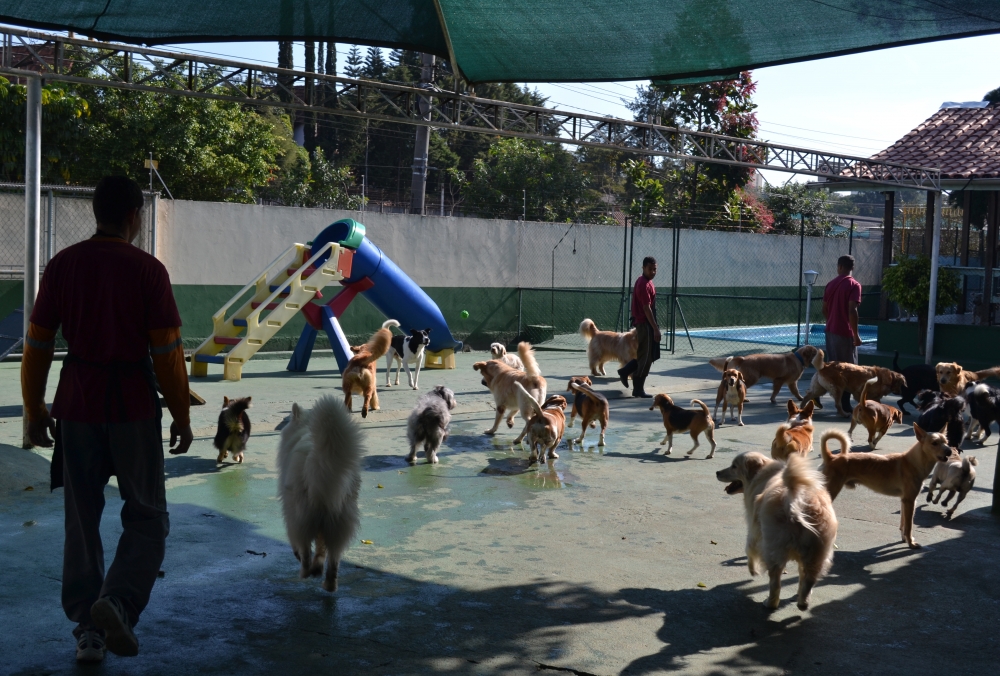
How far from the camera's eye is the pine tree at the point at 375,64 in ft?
137

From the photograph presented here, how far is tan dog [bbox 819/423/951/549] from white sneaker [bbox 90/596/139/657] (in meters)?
4.36

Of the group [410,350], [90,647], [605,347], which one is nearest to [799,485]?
[90,647]

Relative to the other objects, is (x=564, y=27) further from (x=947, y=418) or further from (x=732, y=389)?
(x=947, y=418)

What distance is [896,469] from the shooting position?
6285mm

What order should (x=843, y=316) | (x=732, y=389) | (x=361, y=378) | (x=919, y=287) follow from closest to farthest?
(x=361, y=378), (x=732, y=389), (x=843, y=316), (x=919, y=287)

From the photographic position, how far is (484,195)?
34.6 m

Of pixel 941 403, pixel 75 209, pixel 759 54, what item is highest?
pixel 759 54

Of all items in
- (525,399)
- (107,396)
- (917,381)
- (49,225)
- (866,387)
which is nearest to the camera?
(107,396)

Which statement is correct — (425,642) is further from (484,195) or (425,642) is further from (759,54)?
(484,195)

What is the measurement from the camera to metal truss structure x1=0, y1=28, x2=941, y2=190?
29.0 feet

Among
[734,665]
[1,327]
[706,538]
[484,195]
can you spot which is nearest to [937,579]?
[706,538]

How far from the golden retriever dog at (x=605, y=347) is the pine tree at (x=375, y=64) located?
1124 inches

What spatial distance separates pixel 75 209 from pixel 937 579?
14.4m

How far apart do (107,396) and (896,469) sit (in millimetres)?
4998
